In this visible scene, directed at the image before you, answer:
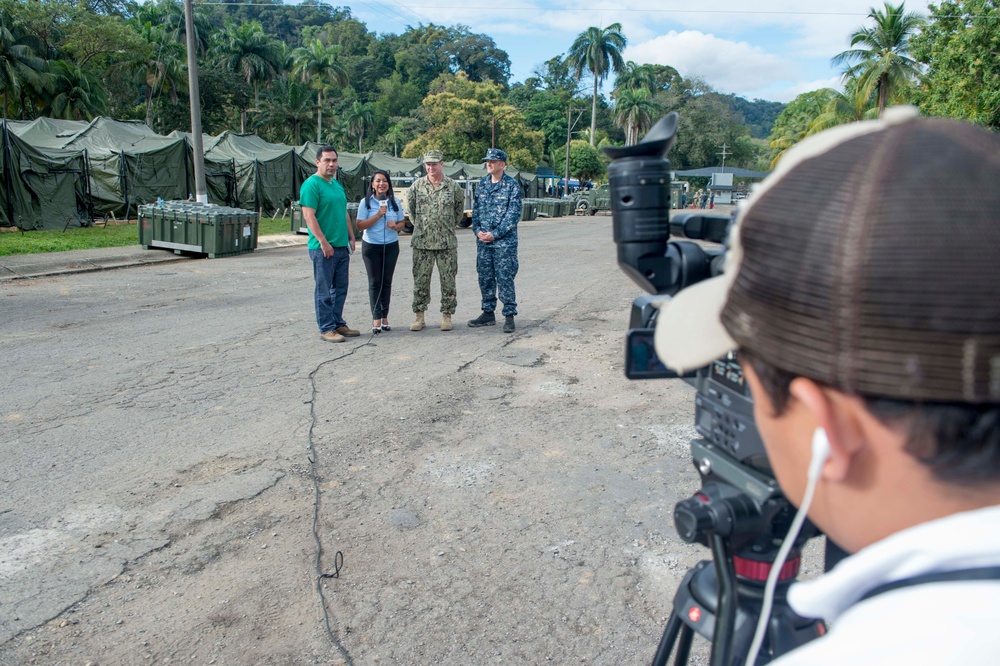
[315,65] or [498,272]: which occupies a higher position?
[315,65]

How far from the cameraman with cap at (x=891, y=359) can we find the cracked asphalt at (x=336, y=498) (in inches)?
77.1

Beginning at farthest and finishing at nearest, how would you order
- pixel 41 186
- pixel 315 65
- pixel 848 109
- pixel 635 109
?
pixel 635 109, pixel 315 65, pixel 848 109, pixel 41 186

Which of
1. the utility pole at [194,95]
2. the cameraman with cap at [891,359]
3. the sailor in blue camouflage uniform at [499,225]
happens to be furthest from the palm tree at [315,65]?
the cameraman with cap at [891,359]

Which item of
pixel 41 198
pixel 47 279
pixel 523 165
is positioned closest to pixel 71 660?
pixel 47 279

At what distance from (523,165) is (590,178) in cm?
1186

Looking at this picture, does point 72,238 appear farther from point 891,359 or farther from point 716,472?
point 891,359

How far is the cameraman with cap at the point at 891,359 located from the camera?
64cm

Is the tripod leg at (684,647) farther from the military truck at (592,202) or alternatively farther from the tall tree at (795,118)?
the tall tree at (795,118)

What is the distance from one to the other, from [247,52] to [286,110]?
171 inches

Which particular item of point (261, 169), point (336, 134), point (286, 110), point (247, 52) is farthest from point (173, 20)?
point (261, 169)

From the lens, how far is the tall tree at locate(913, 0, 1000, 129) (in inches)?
757

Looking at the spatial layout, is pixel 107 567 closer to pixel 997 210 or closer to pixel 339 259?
pixel 997 210

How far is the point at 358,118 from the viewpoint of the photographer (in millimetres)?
71000

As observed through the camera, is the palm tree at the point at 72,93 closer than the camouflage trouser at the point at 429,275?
No
